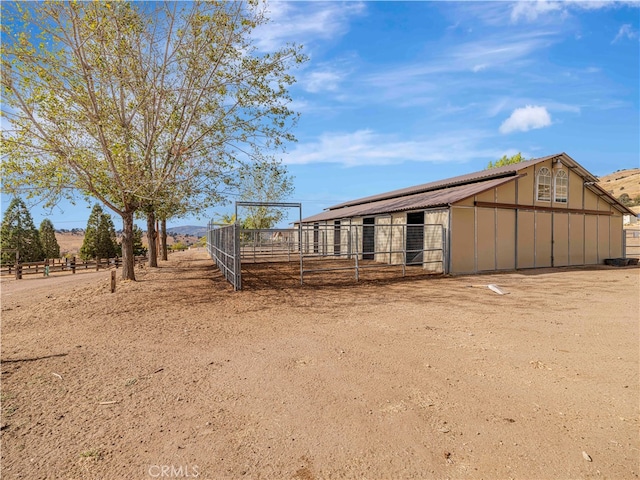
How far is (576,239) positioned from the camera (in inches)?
725

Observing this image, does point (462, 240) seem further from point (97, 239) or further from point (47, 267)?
point (97, 239)

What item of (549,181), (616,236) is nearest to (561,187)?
(549,181)

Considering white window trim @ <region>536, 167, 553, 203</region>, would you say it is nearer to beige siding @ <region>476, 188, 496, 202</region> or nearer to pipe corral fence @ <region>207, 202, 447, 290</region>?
beige siding @ <region>476, 188, 496, 202</region>

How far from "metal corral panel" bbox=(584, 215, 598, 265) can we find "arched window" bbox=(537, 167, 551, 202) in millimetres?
3934

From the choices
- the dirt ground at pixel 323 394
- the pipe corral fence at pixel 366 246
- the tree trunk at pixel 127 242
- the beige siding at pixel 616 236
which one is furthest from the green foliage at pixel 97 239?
the beige siding at pixel 616 236

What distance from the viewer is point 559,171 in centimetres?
1750

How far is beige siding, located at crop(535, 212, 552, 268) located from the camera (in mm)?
16797

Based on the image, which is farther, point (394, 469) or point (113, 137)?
point (113, 137)

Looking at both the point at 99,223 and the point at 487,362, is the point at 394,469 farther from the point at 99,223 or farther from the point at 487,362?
the point at 99,223

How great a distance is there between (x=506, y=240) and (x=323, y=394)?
48.8ft

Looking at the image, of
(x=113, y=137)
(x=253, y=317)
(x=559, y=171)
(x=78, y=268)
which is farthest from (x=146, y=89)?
(x=78, y=268)

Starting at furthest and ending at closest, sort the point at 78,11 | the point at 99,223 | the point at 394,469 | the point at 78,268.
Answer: the point at 99,223 < the point at 78,268 < the point at 78,11 < the point at 394,469

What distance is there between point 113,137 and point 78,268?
64.9ft

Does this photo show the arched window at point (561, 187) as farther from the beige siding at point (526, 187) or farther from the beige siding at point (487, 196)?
the beige siding at point (487, 196)
